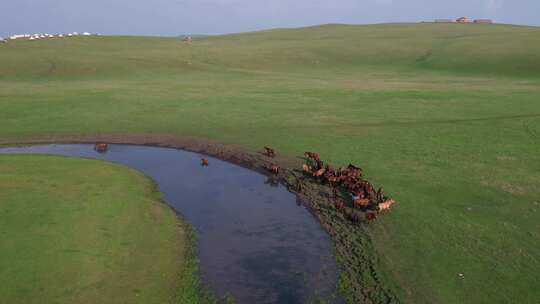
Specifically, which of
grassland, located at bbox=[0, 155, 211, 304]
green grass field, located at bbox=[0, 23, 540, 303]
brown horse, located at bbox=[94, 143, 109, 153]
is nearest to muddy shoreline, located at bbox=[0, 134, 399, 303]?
green grass field, located at bbox=[0, 23, 540, 303]

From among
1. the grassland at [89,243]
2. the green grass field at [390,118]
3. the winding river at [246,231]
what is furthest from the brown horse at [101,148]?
Answer: the grassland at [89,243]

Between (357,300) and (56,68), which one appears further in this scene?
(56,68)

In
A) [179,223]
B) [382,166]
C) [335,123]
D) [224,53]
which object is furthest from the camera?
[224,53]

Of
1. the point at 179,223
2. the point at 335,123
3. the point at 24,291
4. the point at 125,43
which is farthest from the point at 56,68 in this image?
the point at 24,291

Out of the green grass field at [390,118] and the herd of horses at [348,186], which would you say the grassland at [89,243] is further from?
the green grass field at [390,118]

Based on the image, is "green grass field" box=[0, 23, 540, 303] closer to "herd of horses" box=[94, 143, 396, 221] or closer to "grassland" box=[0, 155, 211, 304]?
"herd of horses" box=[94, 143, 396, 221]

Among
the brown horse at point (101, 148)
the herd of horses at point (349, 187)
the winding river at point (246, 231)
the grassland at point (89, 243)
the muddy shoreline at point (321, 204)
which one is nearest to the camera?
the grassland at point (89, 243)

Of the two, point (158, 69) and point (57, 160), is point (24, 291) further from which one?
point (158, 69)

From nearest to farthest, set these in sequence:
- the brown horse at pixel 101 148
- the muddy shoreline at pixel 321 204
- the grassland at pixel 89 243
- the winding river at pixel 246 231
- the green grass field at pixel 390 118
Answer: the grassland at pixel 89 243
the muddy shoreline at pixel 321 204
the winding river at pixel 246 231
the green grass field at pixel 390 118
the brown horse at pixel 101 148
